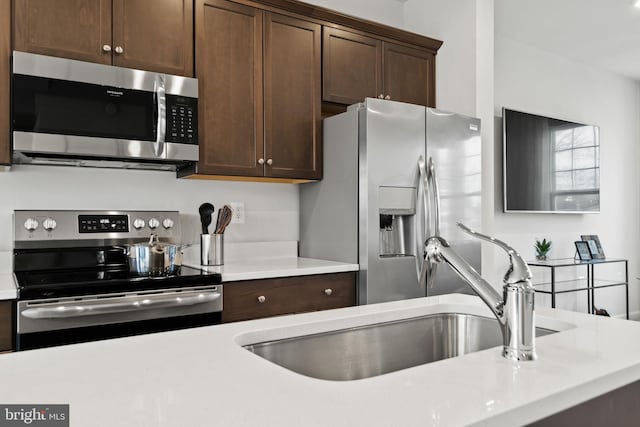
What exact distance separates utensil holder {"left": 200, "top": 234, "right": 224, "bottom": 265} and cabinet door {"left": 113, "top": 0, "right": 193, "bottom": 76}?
86 centimetres

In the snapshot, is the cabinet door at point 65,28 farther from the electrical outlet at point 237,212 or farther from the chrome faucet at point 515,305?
the chrome faucet at point 515,305

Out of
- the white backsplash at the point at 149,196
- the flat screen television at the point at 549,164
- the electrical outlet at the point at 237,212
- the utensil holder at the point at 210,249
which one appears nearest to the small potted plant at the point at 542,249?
the flat screen television at the point at 549,164

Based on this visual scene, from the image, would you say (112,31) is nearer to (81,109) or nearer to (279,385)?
(81,109)

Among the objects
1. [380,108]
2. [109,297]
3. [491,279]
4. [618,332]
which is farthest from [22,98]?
[491,279]

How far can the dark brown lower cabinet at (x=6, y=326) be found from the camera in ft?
5.74

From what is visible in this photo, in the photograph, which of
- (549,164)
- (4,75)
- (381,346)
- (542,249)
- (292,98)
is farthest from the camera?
(549,164)

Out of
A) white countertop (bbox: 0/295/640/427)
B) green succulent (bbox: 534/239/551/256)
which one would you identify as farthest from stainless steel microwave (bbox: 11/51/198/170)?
green succulent (bbox: 534/239/551/256)

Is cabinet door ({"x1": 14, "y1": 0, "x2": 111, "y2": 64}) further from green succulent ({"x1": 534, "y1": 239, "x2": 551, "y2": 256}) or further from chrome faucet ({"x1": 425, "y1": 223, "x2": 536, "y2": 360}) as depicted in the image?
green succulent ({"x1": 534, "y1": 239, "x2": 551, "y2": 256})

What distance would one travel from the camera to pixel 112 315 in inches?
Answer: 75.9

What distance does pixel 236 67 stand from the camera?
8.74 ft

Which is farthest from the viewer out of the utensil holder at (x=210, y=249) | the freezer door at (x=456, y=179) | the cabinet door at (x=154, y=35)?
the freezer door at (x=456, y=179)

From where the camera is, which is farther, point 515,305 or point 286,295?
point 286,295

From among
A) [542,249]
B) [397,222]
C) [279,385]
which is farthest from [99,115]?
[542,249]

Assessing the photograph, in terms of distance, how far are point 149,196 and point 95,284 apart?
90cm
